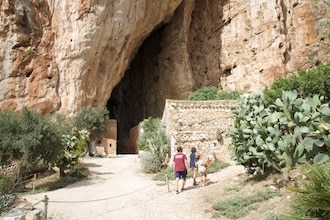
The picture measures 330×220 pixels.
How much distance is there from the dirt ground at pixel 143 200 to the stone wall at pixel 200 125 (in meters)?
1.44

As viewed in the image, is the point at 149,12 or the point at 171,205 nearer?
the point at 171,205

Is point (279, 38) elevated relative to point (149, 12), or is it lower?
lower

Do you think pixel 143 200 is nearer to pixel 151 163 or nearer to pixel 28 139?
pixel 151 163

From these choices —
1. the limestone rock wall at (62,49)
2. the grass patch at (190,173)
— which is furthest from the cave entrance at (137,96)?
the grass patch at (190,173)

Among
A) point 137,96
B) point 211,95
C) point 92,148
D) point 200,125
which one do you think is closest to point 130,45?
point 211,95

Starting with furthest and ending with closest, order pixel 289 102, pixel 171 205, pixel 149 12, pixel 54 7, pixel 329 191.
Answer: pixel 149 12 < pixel 54 7 < pixel 171 205 < pixel 289 102 < pixel 329 191

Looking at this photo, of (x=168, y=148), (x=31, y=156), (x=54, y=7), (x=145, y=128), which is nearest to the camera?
(x=31, y=156)

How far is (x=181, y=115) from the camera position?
1512 centimetres

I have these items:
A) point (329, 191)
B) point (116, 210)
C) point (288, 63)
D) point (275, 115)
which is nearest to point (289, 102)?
point (275, 115)

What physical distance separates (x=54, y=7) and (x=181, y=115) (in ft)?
Answer: 41.7

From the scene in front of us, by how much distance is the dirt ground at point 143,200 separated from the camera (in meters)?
7.39

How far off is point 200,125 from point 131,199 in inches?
229

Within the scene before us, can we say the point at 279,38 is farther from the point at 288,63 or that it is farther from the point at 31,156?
the point at 31,156

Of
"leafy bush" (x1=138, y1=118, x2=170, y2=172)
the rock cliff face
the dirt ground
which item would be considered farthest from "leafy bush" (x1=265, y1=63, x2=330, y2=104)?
the rock cliff face
